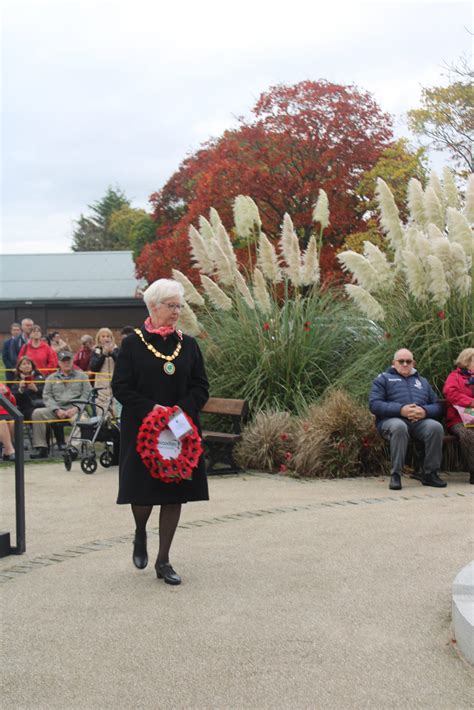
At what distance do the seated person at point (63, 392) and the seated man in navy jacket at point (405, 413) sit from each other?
4694mm

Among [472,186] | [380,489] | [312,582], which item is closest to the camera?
[312,582]

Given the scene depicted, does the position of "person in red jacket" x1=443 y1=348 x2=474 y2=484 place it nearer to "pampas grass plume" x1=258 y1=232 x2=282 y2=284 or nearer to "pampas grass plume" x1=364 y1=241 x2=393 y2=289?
"pampas grass plume" x1=364 y1=241 x2=393 y2=289

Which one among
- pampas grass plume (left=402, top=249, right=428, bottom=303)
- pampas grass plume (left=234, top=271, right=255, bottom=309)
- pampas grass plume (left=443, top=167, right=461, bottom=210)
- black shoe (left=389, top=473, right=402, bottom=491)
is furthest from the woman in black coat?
pampas grass plume (left=443, top=167, right=461, bottom=210)

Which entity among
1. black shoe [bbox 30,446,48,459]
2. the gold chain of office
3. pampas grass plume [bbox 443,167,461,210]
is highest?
pampas grass plume [bbox 443,167,461,210]

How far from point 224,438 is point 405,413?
2.10 meters

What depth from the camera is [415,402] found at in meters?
10.4

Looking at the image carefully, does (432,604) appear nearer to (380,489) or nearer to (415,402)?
(380,489)

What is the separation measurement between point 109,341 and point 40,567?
694cm

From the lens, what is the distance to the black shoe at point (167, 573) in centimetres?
604

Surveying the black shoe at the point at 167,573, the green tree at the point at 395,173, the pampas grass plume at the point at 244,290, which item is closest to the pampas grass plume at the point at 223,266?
the pampas grass plume at the point at 244,290

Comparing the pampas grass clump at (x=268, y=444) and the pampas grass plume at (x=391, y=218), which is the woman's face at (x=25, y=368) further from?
the pampas grass plume at (x=391, y=218)

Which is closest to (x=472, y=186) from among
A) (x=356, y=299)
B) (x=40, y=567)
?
(x=356, y=299)

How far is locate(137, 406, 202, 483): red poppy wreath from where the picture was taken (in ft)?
19.8

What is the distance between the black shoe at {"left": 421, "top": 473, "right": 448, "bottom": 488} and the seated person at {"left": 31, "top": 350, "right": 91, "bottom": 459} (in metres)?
5.32
